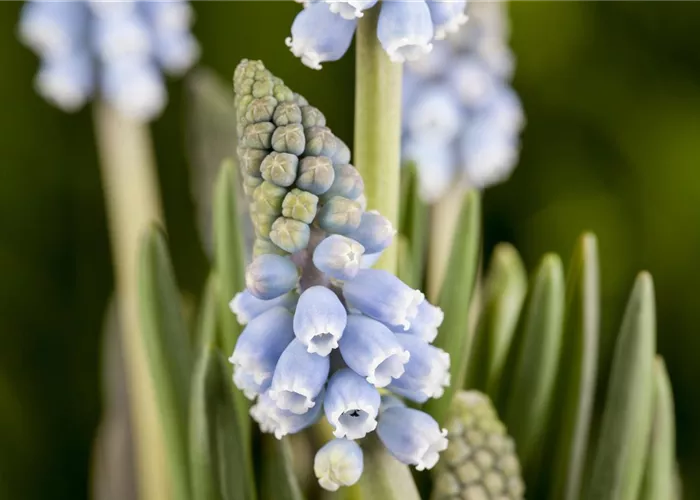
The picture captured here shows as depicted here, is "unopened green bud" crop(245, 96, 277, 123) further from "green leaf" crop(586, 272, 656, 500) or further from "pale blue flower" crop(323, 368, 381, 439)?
"green leaf" crop(586, 272, 656, 500)

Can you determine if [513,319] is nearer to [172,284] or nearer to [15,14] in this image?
[172,284]

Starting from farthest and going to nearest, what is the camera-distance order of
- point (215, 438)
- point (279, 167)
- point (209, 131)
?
point (209, 131) → point (215, 438) → point (279, 167)

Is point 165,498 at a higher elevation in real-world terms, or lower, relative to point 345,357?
lower

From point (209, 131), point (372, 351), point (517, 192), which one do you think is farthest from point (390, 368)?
point (517, 192)

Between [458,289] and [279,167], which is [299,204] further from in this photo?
[458,289]

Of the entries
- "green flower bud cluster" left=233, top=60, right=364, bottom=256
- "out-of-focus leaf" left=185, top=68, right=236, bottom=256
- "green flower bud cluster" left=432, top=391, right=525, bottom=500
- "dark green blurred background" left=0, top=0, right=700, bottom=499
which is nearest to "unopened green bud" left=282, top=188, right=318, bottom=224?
"green flower bud cluster" left=233, top=60, right=364, bottom=256

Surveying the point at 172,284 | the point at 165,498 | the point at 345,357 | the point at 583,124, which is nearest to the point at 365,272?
the point at 345,357
